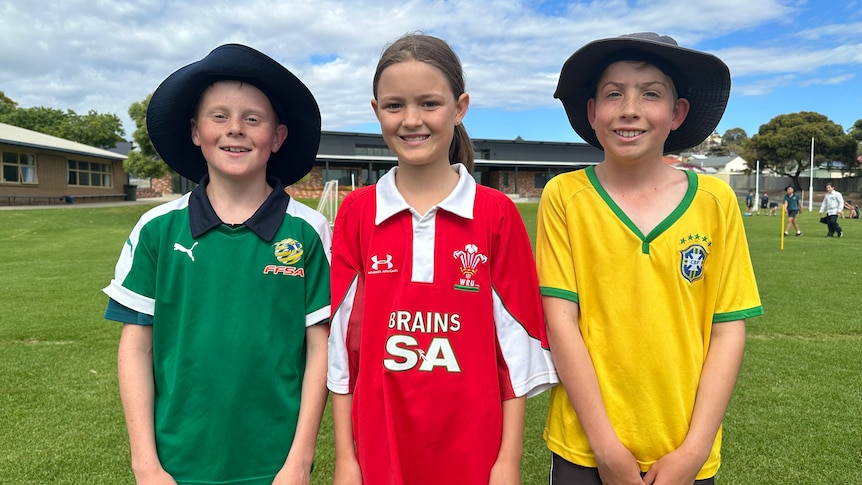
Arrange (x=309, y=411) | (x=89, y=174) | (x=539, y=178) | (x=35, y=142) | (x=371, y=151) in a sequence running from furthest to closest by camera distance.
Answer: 1. (x=539, y=178)
2. (x=371, y=151)
3. (x=89, y=174)
4. (x=35, y=142)
5. (x=309, y=411)

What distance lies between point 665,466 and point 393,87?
4.65 ft

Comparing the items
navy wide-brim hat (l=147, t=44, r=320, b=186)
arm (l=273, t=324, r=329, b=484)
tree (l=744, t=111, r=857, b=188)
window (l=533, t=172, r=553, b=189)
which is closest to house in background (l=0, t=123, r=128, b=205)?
navy wide-brim hat (l=147, t=44, r=320, b=186)

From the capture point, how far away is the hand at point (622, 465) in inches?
64.9

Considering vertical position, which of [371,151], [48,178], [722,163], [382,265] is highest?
[722,163]

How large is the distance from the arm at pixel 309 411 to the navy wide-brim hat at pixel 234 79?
637mm

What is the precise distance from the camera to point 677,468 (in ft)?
5.39

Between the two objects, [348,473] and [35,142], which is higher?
[35,142]

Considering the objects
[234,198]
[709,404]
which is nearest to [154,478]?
[234,198]

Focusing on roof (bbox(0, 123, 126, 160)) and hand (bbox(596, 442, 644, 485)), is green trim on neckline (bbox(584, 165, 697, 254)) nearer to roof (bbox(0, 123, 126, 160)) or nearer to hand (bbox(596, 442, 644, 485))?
hand (bbox(596, 442, 644, 485))

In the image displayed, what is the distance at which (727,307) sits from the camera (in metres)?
1.73

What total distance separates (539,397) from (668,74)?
3184 millimetres

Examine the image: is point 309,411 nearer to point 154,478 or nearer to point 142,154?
point 154,478

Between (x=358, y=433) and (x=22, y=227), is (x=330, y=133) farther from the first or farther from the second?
(x=358, y=433)

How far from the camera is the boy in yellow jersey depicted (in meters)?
1.68
